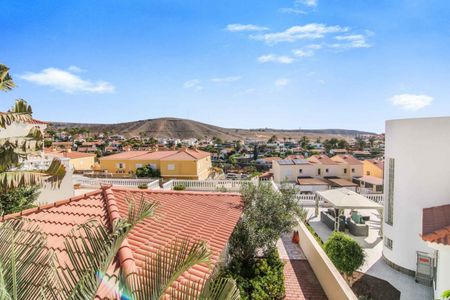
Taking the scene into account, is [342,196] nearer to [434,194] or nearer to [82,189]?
[434,194]

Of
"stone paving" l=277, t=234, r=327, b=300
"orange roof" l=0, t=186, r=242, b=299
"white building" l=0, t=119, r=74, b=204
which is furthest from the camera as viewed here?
"white building" l=0, t=119, r=74, b=204

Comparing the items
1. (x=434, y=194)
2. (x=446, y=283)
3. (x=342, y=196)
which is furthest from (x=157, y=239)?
(x=342, y=196)

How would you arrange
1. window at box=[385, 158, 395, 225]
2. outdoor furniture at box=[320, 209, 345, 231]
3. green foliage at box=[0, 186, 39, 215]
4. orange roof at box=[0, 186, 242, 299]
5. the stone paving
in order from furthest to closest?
outdoor furniture at box=[320, 209, 345, 231] → window at box=[385, 158, 395, 225] → green foliage at box=[0, 186, 39, 215] → the stone paving → orange roof at box=[0, 186, 242, 299]

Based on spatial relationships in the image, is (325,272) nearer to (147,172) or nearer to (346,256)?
(346,256)

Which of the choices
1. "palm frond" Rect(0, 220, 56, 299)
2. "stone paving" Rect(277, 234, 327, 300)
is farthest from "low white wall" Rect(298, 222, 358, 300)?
"palm frond" Rect(0, 220, 56, 299)

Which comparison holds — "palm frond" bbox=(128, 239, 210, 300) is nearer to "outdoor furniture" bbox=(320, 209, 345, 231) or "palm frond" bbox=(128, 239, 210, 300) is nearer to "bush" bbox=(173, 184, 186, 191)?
"outdoor furniture" bbox=(320, 209, 345, 231)

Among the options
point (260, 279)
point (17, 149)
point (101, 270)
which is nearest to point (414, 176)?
point (260, 279)
